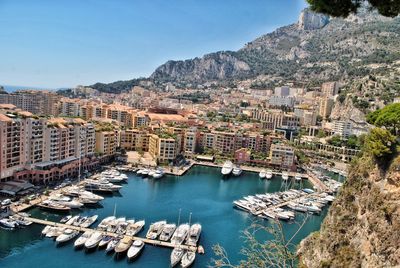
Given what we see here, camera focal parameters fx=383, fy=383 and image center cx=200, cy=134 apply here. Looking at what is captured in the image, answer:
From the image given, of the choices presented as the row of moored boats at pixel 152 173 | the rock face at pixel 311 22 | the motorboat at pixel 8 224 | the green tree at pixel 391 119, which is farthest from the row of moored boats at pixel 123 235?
the rock face at pixel 311 22

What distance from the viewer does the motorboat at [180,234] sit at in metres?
17.7

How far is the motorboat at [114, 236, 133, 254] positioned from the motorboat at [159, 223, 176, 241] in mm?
1516

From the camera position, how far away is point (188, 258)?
633 inches

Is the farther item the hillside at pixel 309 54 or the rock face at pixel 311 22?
the rock face at pixel 311 22

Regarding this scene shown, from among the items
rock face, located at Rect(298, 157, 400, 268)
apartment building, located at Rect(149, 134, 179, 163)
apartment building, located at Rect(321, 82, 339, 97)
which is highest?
apartment building, located at Rect(321, 82, 339, 97)

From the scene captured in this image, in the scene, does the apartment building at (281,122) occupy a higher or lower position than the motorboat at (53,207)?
higher

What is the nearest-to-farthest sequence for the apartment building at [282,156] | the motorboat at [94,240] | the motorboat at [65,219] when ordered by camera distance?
the motorboat at [94,240]
the motorboat at [65,219]
the apartment building at [282,156]

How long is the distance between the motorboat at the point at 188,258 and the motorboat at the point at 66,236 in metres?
5.45

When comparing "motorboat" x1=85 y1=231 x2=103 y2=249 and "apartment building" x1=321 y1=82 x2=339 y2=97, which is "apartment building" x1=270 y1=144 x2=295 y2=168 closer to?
"motorboat" x1=85 y1=231 x2=103 y2=249

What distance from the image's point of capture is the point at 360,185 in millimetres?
13469

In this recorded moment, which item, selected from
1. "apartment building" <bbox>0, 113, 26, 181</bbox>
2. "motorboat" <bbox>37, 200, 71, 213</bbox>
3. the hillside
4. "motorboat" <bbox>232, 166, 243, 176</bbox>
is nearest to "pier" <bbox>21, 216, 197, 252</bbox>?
"motorboat" <bbox>37, 200, 71, 213</bbox>

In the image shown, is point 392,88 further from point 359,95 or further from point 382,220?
point 382,220

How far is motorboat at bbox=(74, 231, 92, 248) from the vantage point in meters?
16.9

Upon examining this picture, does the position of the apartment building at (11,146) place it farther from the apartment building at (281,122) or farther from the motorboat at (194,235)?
the apartment building at (281,122)
